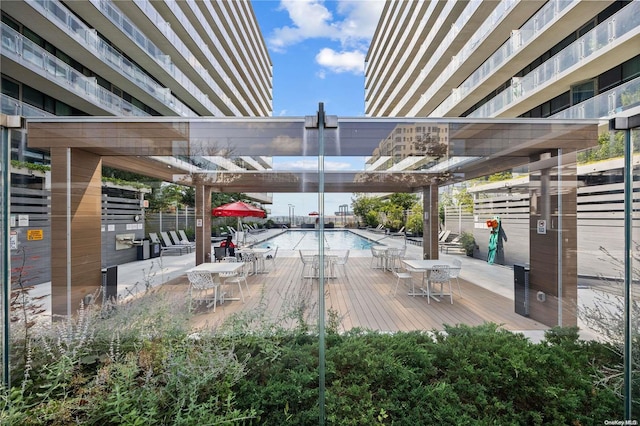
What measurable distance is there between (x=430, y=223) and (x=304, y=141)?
18.3ft

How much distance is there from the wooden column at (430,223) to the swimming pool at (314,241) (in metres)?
2.29

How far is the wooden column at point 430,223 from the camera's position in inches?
294

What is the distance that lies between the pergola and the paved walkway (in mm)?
477

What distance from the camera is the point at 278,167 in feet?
14.4

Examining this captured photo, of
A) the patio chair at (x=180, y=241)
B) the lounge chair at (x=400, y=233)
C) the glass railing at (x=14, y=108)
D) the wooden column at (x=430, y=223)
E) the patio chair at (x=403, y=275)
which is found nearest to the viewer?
the patio chair at (x=403, y=275)

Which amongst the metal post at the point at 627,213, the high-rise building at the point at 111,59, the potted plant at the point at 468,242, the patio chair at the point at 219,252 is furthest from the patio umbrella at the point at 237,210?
the metal post at the point at 627,213

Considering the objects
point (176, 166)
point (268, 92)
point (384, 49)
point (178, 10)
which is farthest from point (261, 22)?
point (176, 166)

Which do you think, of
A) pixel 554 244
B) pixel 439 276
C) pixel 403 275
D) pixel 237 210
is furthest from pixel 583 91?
pixel 237 210

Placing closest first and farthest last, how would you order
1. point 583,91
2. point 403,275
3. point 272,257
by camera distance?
point 272,257 < point 403,275 < point 583,91

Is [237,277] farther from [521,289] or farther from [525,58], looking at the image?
[525,58]

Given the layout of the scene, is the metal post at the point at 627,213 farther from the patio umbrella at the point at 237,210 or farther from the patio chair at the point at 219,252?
the patio chair at the point at 219,252

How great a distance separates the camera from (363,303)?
4648mm

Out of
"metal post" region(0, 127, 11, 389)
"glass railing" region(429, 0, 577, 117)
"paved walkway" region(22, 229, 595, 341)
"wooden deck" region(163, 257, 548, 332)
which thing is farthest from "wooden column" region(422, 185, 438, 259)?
"glass railing" region(429, 0, 577, 117)

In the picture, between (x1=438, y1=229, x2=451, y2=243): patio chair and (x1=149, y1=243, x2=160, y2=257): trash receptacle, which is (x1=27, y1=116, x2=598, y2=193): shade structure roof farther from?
(x1=438, y1=229, x2=451, y2=243): patio chair
